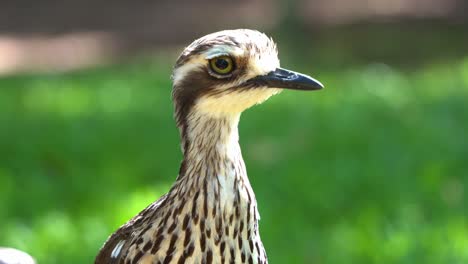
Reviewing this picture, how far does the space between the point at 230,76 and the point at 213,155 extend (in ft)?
0.86

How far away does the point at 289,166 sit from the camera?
617cm

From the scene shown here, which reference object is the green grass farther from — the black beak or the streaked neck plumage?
the black beak

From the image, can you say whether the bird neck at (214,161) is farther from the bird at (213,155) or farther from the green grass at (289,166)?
the green grass at (289,166)

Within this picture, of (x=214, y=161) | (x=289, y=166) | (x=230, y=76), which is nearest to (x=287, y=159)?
(x=289, y=166)

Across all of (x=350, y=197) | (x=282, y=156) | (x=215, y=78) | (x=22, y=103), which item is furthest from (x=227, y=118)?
(x=22, y=103)

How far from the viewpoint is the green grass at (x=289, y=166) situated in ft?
17.0

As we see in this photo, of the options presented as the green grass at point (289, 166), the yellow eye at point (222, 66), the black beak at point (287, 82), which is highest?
the yellow eye at point (222, 66)

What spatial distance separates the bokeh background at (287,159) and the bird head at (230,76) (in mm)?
1995

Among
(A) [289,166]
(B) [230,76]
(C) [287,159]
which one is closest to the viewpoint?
(B) [230,76]

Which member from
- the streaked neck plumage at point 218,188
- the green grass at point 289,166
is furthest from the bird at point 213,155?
the green grass at point 289,166

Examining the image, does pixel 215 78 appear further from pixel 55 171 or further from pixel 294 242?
pixel 55 171

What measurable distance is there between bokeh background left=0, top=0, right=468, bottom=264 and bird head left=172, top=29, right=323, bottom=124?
200cm

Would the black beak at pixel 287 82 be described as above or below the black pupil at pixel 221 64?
below

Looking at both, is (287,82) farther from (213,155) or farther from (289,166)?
(289,166)
